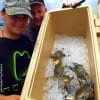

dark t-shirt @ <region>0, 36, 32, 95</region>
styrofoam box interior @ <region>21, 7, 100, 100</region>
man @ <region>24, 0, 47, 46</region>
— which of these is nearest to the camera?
styrofoam box interior @ <region>21, 7, 100, 100</region>

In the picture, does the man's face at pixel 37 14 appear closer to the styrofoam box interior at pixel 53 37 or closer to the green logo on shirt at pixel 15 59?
the styrofoam box interior at pixel 53 37

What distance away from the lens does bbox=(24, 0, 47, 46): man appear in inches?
47.9

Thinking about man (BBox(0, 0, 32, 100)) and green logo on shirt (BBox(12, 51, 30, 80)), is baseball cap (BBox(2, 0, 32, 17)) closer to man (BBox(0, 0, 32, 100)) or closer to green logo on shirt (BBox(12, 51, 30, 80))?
man (BBox(0, 0, 32, 100))

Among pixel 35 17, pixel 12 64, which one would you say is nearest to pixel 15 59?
pixel 12 64

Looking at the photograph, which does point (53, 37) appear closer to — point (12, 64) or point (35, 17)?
point (35, 17)

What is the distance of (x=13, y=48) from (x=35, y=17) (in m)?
0.21

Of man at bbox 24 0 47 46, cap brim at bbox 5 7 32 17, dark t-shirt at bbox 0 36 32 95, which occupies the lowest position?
dark t-shirt at bbox 0 36 32 95

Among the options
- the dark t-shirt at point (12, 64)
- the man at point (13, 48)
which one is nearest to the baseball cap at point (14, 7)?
the man at point (13, 48)

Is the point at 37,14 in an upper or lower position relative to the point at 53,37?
upper

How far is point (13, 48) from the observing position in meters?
1.09

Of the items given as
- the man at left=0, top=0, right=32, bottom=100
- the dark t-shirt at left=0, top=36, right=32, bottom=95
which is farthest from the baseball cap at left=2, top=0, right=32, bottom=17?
the dark t-shirt at left=0, top=36, right=32, bottom=95

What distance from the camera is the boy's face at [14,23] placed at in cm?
109

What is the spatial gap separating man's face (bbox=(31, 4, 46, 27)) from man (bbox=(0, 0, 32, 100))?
0.09m

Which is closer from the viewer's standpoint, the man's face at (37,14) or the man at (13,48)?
the man at (13,48)
